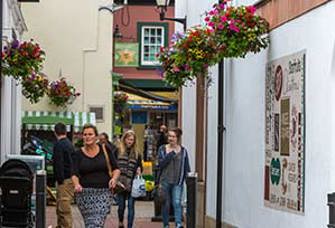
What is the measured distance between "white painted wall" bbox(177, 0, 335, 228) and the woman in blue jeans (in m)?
0.68

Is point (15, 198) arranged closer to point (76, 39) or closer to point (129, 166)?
point (129, 166)

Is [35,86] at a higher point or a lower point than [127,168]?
higher

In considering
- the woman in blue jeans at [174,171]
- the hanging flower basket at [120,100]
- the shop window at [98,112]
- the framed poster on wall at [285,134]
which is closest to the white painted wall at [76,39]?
the shop window at [98,112]

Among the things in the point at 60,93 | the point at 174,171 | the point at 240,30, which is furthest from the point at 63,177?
the point at 60,93

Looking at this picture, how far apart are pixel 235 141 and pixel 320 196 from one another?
4248 millimetres

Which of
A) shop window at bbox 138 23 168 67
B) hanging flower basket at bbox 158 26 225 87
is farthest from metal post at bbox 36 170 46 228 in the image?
shop window at bbox 138 23 168 67

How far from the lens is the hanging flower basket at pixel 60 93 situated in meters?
25.2

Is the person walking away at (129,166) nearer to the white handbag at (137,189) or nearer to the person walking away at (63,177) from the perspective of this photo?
the white handbag at (137,189)

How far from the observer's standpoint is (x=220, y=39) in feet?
35.7

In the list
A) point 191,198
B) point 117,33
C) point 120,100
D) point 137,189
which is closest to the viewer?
point 191,198

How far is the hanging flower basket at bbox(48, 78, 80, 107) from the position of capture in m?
25.2

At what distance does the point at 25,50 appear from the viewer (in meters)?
13.7

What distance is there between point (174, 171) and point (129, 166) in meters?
1.00

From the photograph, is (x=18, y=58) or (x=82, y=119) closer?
(x=18, y=58)
